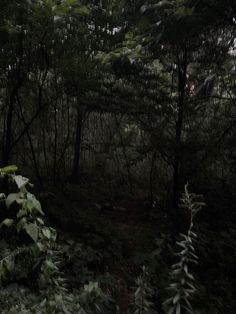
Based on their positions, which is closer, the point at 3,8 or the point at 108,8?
the point at 3,8

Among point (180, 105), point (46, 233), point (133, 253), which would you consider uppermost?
point (180, 105)

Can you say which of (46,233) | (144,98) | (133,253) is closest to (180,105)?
(144,98)

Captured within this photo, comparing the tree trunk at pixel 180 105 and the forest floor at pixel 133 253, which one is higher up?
the tree trunk at pixel 180 105

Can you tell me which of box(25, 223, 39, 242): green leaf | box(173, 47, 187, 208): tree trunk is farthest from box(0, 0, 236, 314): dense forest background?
box(25, 223, 39, 242): green leaf

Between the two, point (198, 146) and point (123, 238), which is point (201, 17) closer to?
point (198, 146)

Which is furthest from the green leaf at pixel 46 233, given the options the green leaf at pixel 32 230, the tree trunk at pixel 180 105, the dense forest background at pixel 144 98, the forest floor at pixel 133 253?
the tree trunk at pixel 180 105

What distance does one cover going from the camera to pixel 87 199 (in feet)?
20.7

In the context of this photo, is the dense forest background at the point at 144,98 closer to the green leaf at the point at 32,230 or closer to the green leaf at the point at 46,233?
the green leaf at the point at 46,233

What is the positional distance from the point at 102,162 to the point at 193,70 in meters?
3.87

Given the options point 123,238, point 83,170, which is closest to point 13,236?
point 123,238

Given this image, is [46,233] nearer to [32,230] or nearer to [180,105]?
[32,230]

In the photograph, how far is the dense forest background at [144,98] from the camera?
11.5 feet

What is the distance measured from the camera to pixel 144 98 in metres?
5.40

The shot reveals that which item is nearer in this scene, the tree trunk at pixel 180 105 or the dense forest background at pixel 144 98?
the dense forest background at pixel 144 98
